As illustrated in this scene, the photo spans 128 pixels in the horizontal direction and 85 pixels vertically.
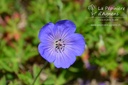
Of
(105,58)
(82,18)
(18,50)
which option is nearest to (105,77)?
(105,58)

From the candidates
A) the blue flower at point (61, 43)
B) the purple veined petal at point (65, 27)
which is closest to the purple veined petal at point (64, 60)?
the blue flower at point (61, 43)

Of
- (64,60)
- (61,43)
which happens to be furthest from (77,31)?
(64,60)

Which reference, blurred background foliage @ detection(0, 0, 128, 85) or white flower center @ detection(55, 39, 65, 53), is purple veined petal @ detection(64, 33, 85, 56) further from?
blurred background foliage @ detection(0, 0, 128, 85)

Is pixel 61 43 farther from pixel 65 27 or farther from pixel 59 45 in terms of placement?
pixel 65 27

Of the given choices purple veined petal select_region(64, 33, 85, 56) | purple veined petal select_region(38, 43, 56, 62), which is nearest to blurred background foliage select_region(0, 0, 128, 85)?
purple veined petal select_region(64, 33, 85, 56)

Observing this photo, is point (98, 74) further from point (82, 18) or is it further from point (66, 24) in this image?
point (66, 24)

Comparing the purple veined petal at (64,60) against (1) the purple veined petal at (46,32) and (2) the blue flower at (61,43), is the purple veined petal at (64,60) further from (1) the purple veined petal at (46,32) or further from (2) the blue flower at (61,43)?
(1) the purple veined petal at (46,32)

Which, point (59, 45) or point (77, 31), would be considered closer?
point (59, 45)
